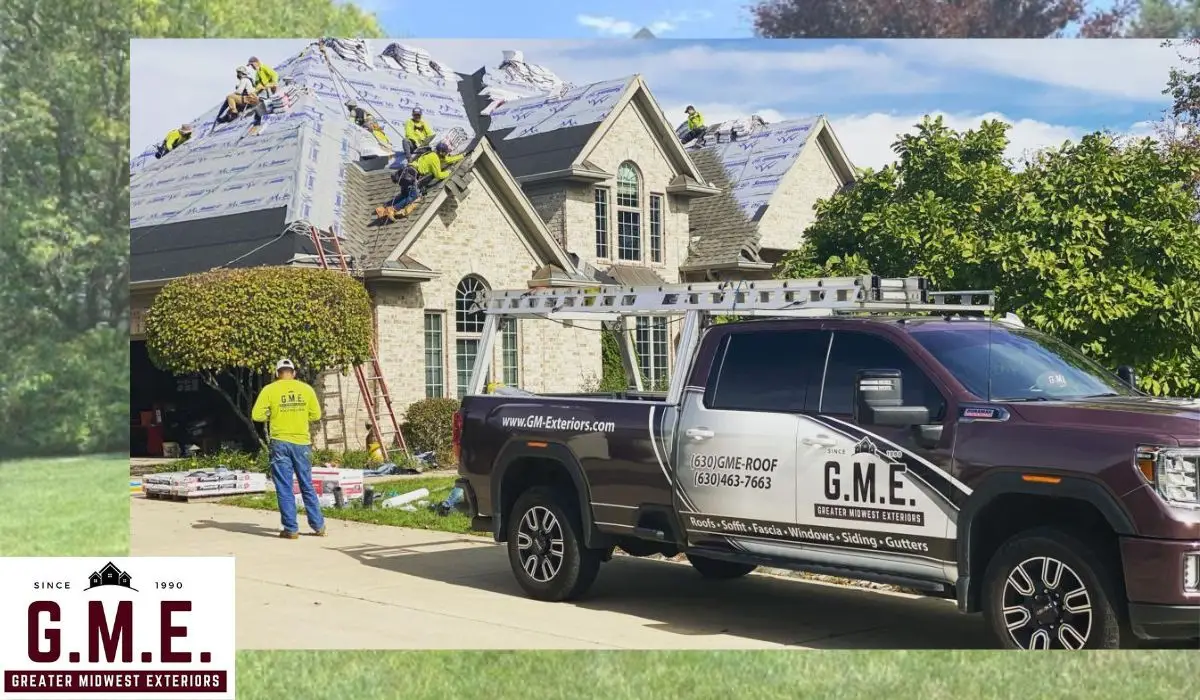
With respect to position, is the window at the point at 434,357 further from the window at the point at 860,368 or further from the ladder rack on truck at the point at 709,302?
the window at the point at 860,368

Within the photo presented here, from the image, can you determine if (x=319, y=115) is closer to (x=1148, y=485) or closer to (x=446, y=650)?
(x=446, y=650)

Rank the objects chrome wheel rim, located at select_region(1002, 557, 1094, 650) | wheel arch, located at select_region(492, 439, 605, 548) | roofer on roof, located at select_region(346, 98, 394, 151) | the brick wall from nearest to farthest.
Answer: chrome wheel rim, located at select_region(1002, 557, 1094, 650) < wheel arch, located at select_region(492, 439, 605, 548) < the brick wall < roofer on roof, located at select_region(346, 98, 394, 151)

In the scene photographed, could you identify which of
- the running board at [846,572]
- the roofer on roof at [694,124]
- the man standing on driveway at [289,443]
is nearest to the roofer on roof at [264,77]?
the roofer on roof at [694,124]

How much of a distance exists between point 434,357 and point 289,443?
11.7 meters

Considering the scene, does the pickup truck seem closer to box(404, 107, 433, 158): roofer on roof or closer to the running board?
the running board

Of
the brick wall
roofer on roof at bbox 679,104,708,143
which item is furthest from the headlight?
roofer on roof at bbox 679,104,708,143

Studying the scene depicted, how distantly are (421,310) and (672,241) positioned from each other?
890 cm

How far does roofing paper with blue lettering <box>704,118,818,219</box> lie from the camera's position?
34.9 m

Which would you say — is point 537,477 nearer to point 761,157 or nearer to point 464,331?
point 464,331

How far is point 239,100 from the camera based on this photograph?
95.1 feet

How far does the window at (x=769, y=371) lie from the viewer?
31.8 ft

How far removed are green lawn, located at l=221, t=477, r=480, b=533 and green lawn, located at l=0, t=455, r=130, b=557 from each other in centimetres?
285

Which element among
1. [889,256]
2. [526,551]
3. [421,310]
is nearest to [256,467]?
[421,310]

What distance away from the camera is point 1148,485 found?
7.93 metres
